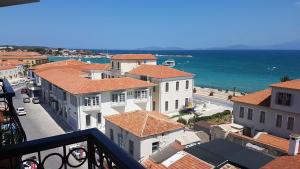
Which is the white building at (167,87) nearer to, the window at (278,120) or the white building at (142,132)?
the white building at (142,132)

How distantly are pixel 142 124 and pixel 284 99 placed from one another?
45.8ft

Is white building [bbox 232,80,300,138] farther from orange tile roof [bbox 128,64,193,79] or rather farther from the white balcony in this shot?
the white balcony

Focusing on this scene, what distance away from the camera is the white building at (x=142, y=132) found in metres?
22.0

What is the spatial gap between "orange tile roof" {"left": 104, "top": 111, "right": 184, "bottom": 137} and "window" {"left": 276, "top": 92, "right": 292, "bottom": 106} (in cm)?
1022

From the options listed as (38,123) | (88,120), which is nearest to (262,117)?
(88,120)

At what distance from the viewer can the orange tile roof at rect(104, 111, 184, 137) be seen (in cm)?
2234

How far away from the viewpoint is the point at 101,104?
1259 inches

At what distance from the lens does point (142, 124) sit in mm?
23266

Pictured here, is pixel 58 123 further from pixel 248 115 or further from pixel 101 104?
pixel 248 115

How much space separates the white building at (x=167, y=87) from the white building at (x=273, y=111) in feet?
38.9

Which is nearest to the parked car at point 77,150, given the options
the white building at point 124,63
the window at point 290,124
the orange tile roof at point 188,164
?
the orange tile roof at point 188,164

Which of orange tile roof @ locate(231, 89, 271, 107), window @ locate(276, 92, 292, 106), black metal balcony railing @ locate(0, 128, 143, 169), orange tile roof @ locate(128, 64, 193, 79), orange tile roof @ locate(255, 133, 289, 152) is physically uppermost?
black metal balcony railing @ locate(0, 128, 143, 169)

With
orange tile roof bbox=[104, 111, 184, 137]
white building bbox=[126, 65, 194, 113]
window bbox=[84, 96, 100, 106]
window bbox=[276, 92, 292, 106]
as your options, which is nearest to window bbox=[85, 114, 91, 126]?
window bbox=[84, 96, 100, 106]

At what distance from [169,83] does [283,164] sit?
27.0 m
